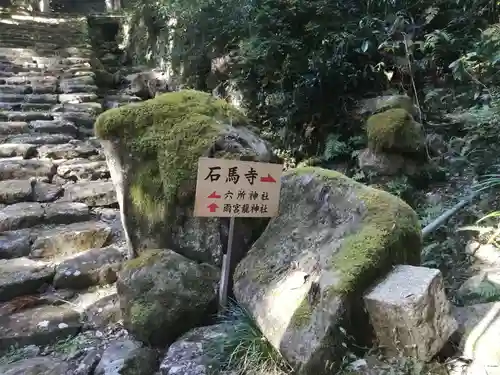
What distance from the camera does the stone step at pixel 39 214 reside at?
395 cm

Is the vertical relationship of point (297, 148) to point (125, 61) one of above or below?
below

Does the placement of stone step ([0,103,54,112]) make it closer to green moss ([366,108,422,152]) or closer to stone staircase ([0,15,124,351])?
stone staircase ([0,15,124,351])

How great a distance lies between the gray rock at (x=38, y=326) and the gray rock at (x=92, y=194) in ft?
5.27

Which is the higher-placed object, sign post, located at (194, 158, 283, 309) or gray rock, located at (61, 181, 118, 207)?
sign post, located at (194, 158, 283, 309)

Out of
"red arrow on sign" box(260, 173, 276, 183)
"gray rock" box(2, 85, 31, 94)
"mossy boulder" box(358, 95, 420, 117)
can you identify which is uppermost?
"gray rock" box(2, 85, 31, 94)

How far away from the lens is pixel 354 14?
6.05m

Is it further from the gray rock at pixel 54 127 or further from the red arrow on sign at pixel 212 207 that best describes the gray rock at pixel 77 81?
the red arrow on sign at pixel 212 207

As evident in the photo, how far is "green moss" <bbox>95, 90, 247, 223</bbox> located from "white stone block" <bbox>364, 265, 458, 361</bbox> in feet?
4.70

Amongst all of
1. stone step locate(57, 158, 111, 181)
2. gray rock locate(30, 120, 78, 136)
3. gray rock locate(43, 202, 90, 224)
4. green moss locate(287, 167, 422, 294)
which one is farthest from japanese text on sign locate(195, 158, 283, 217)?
gray rock locate(30, 120, 78, 136)

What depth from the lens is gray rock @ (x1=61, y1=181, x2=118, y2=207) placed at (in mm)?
4531

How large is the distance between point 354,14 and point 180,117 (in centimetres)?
392

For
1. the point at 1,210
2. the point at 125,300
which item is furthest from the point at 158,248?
the point at 1,210

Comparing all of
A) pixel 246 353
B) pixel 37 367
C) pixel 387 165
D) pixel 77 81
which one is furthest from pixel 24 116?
pixel 246 353

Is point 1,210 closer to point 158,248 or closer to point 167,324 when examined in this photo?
point 158,248
